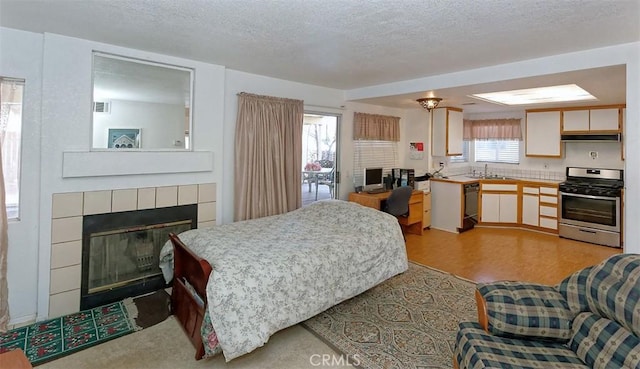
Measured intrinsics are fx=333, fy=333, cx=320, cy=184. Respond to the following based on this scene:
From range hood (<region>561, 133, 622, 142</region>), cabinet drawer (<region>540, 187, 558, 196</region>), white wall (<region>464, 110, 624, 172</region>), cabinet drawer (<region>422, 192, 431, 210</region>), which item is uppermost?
range hood (<region>561, 133, 622, 142</region>)

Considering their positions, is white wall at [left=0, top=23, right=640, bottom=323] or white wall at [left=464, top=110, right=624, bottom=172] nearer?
white wall at [left=0, top=23, right=640, bottom=323]

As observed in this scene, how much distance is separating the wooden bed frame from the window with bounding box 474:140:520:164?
6.34m

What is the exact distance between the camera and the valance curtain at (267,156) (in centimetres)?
382

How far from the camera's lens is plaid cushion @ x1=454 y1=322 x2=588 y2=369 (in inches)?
63.9

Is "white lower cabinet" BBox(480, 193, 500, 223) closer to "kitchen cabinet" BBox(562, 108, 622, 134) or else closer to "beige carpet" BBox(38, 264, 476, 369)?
"kitchen cabinet" BBox(562, 108, 622, 134)

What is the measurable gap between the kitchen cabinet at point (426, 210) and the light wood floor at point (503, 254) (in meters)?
0.15

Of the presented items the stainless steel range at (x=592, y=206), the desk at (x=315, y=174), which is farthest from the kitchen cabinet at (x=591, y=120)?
the desk at (x=315, y=174)

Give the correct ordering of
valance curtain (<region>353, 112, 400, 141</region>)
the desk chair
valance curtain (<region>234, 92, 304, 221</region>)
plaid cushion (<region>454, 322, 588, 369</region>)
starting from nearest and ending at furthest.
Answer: plaid cushion (<region>454, 322, 588, 369</region>), valance curtain (<region>234, 92, 304, 221</region>), the desk chair, valance curtain (<region>353, 112, 400, 141</region>)

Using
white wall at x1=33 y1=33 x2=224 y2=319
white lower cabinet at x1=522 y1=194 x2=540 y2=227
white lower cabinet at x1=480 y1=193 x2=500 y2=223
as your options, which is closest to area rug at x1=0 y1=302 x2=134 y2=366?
white wall at x1=33 y1=33 x2=224 y2=319

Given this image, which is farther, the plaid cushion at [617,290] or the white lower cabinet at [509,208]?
the white lower cabinet at [509,208]

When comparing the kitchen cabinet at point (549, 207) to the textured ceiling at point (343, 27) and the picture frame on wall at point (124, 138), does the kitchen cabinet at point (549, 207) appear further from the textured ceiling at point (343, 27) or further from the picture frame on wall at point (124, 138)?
the picture frame on wall at point (124, 138)

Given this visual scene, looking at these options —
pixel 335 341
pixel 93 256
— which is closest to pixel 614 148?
pixel 335 341

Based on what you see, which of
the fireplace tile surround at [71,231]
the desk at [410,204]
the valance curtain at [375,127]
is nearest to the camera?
the fireplace tile surround at [71,231]

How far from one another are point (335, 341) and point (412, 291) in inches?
47.0
